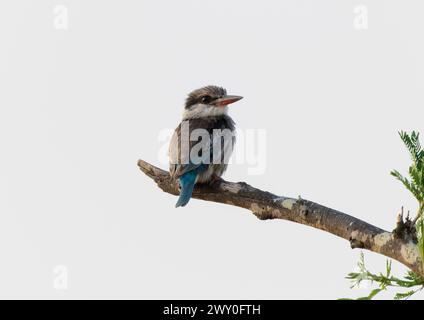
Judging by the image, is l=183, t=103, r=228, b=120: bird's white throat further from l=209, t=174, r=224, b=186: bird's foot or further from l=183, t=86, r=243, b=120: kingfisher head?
l=209, t=174, r=224, b=186: bird's foot

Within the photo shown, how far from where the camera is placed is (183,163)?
5.38 meters

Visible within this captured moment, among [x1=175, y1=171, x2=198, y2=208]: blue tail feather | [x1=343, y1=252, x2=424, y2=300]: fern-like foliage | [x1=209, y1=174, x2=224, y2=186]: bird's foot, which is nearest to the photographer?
[x1=343, y1=252, x2=424, y2=300]: fern-like foliage

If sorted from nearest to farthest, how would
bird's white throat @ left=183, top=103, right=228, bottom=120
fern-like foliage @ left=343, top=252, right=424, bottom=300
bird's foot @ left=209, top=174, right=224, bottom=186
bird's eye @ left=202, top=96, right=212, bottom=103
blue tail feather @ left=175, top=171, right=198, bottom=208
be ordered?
fern-like foliage @ left=343, top=252, right=424, bottom=300 < bird's foot @ left=209, top=174, right=224, bottom=186 < blue tail feather @ left=175, top=171, right=198, bottom=208 < bird's white throat @ left=183, top=103, right=228, bottom=120 < bird's eye @ left=202, top=96, right=212, bottom=103

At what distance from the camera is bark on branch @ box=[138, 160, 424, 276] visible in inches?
102

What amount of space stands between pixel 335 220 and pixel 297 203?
363mm

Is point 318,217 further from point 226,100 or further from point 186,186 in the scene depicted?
point 226,100

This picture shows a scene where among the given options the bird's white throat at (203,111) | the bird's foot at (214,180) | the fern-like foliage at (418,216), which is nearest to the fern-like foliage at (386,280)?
the fern-like foliage at (418,216)

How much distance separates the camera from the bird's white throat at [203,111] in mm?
6410

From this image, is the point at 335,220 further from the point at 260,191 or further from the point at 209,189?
the point at 209,189

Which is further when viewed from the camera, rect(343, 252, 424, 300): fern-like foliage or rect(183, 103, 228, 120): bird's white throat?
rect(183, 103, 228, 120): bird's white throat

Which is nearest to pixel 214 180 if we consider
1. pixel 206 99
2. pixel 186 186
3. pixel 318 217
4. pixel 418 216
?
pixel 186 186

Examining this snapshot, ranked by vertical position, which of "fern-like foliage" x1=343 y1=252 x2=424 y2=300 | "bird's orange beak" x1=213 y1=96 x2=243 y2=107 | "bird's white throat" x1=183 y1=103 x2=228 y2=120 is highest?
"bird's orange beak" x1=213 y1=96 x2=243 y2=107

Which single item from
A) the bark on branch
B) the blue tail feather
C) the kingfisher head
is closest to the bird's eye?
the kingfisher head
